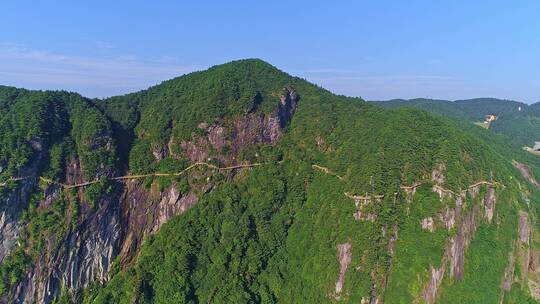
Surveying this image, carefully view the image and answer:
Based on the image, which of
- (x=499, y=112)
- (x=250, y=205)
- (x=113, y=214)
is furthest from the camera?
(x=499, y=112)

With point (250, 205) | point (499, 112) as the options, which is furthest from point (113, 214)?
point (499, 112)

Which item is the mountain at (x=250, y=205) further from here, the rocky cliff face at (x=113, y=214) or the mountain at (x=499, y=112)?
the mountain at (x=499, y=112)

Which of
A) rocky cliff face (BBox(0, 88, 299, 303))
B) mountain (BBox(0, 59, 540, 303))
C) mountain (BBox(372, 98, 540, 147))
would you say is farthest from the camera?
mountain (BBox(372, 98, 540, 147))

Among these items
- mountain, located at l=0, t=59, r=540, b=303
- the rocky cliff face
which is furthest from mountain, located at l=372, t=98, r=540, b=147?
the rocky cliff face

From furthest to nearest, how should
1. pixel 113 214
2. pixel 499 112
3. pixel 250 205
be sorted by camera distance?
pixel 499 112
pixel 250 205
pixel 113 214

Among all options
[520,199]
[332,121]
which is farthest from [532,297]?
[332,121]

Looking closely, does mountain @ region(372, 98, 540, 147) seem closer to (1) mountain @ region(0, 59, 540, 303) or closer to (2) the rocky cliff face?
(1) mountain @ region(0, 59, 540, 303)

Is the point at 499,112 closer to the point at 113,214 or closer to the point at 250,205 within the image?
the point at 250,205
